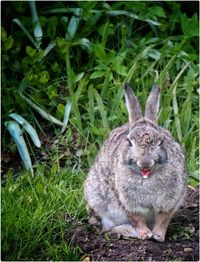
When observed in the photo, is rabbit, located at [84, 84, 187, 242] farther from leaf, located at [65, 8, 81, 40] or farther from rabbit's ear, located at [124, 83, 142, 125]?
leaf, located at [65, 8, 81, 40]

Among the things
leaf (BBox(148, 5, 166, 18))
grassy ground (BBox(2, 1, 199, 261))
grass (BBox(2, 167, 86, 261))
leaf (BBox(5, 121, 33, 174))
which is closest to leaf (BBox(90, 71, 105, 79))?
grassy ground (BBox(2, 1, 199, 261))

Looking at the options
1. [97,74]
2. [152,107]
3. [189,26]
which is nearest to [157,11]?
[189,26]

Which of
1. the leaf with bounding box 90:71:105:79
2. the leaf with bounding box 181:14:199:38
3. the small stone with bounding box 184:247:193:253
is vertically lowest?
the small stone with bounding box 184:247:193:253

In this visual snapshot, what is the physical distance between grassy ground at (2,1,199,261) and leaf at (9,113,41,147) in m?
0.12

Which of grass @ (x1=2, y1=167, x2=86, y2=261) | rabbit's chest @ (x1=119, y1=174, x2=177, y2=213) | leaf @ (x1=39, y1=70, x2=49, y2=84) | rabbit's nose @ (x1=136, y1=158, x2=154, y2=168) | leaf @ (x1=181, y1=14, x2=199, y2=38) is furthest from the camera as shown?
leaf @ (x1=181, y1=14, x2=199, y2=38)

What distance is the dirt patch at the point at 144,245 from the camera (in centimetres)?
506

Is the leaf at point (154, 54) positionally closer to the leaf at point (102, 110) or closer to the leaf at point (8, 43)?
the leaf at point (102, 110)

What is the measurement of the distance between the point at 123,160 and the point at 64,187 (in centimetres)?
106

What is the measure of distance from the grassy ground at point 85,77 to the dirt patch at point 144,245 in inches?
15.1

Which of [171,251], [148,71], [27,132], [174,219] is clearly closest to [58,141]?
[27,132]

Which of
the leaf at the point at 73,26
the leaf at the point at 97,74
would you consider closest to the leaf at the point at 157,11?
the leaf at the point at 73,26

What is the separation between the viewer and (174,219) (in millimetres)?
5613

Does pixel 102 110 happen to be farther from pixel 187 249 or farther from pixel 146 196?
pixel 187 249

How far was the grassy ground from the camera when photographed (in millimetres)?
6426
